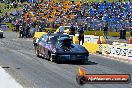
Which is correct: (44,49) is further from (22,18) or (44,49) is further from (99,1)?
(99,1)

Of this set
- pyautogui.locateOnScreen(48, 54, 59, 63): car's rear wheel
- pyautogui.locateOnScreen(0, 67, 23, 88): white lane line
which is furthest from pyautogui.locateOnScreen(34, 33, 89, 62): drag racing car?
pyautogui.locateOnScreen(0, 67, 23, 88): white lane line

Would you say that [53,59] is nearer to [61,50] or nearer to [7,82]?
[61,50]

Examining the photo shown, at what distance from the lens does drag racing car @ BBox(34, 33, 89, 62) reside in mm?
21078

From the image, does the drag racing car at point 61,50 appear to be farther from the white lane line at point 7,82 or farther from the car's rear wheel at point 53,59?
the white lane line at point 7,82

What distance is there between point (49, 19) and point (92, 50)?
3764cm

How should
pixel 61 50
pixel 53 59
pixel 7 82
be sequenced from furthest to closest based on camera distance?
pixel 53 59
pixel 61 50
pixel 7 82

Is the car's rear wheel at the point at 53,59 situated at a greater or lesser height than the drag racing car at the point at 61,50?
lesser

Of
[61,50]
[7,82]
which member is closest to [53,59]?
[61,50]

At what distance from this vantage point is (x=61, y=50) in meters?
21.4

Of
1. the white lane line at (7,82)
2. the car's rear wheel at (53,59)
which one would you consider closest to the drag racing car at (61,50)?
the car's rear wheel at (53,59)

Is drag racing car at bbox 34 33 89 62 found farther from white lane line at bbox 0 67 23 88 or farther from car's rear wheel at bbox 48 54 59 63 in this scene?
white lane line at bbox 0 67 23 88

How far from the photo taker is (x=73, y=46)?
852 inches

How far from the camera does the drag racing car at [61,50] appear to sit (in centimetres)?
2108

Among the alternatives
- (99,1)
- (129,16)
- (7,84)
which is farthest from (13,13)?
(7,84)
